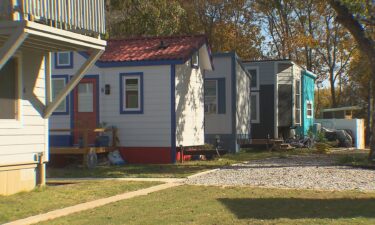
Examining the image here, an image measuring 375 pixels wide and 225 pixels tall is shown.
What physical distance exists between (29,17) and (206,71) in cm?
1457

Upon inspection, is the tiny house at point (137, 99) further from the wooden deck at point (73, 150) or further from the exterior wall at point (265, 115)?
the exterior wall at point (265, 115)

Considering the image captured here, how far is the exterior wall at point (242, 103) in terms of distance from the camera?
24.6m

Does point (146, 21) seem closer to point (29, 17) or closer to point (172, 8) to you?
point (172, 8)

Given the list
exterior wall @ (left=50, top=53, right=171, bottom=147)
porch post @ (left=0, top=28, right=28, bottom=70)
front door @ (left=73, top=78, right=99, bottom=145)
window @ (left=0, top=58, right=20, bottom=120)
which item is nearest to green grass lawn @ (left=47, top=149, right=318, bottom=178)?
exterior wall @ (left=50, top=53, right=171, bottom=147)

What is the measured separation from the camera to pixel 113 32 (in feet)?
106

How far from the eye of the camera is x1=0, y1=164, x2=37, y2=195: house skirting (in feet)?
36.8

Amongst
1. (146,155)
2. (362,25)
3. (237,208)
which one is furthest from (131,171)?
(362,25)

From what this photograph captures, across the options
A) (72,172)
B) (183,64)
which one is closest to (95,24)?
(72,172)

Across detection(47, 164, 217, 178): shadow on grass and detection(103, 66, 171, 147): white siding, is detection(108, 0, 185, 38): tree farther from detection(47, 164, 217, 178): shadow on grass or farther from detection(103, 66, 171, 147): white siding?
detection(47, 164, 217, 178): shadow on grass

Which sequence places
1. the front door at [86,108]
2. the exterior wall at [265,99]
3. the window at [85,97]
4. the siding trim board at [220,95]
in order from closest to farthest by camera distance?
the front door at [86,108] → the window at [85,97] → the siding trim board at [220,95] → the exterior wall at [265,99]

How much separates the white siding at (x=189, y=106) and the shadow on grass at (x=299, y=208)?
8.90 m

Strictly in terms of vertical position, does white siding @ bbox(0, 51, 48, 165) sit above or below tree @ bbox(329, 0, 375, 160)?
below

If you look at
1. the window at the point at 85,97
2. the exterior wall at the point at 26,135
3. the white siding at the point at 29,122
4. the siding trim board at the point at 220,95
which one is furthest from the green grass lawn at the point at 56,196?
the siding trim board at the point at 220,95

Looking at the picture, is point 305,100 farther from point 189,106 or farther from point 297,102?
point 189,106
